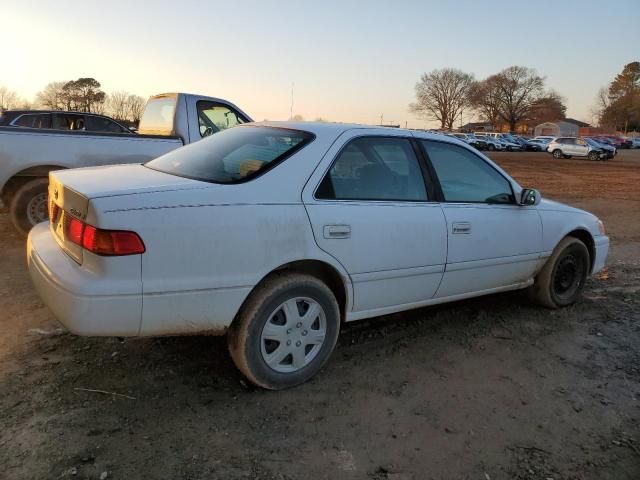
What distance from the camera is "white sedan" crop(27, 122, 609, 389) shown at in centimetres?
261

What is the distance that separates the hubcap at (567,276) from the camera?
4.76 metres

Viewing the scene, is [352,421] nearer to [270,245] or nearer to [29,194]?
[270,245]

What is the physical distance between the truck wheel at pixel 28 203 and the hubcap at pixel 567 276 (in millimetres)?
5698

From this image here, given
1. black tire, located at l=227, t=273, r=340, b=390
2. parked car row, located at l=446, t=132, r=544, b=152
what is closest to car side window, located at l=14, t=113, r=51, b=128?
black tire, located at l=227, t=273, r=340, b=390

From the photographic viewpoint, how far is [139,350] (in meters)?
3.56

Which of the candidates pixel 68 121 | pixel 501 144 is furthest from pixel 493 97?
pixel 68 121

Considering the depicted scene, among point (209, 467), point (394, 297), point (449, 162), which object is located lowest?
point (209, 467)

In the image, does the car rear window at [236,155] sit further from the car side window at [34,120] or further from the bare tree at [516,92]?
the bare tree at [516,92]

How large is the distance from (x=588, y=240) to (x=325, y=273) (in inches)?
120

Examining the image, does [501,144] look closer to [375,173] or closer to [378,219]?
[375,173]

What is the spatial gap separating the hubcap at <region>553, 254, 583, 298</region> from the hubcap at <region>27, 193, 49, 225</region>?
576 cm

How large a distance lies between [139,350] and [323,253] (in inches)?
58.6

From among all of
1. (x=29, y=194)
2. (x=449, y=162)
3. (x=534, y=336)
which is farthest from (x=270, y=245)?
(x=29, y=194)

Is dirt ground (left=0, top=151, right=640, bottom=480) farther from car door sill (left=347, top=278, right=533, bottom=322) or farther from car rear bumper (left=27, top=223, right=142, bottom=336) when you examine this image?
car rear bumper (left=27, top=223, right=142, bottom=336)
